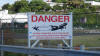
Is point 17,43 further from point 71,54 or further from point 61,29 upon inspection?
point 71,54

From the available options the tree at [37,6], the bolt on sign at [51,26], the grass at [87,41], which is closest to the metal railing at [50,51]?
the bolt on sign at [51,26]

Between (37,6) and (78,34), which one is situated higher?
(37,6)

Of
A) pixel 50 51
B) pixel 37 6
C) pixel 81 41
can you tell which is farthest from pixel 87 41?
pixel 37 6

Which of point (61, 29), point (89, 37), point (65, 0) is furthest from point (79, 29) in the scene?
point (65, 0)

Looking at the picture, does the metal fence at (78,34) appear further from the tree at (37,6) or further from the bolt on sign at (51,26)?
the tree at (37,6)

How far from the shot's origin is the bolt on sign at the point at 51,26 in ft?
38.7

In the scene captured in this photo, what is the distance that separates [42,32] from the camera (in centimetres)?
1190

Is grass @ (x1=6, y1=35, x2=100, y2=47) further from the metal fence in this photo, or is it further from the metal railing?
the metal railing

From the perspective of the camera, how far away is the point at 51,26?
38.9ft

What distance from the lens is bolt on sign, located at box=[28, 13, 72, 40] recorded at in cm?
1180

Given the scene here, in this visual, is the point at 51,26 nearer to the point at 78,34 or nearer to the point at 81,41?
the point at 78,34

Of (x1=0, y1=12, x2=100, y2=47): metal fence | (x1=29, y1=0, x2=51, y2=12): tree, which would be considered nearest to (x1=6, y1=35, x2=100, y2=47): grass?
(x1=0, y1=12, x2=100, y2=47): metal fence

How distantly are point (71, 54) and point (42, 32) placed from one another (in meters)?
2.97

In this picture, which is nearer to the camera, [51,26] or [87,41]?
[51,26]
